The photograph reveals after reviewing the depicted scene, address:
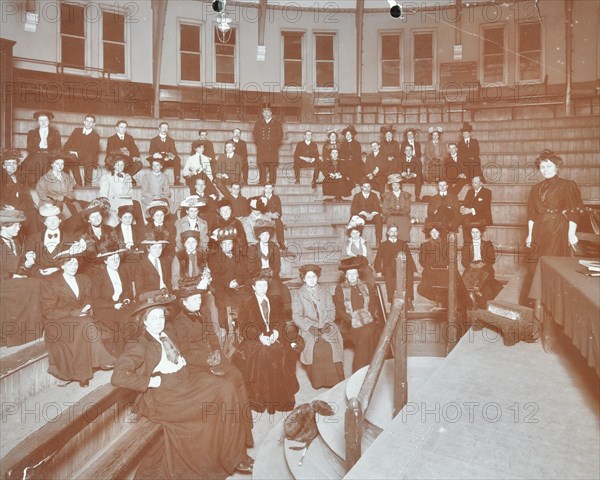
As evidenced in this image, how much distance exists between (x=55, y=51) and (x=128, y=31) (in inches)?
71.1

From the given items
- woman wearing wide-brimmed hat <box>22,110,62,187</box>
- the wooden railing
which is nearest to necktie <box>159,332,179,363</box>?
the wooden railing

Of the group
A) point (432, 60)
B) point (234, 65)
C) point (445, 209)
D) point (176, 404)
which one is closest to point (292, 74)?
point (234, 65)

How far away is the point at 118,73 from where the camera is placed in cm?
1184

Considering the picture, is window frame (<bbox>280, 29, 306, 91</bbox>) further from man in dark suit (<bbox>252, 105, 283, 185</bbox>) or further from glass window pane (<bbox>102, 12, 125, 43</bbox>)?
glass window pane (<bbox>102, 12, 125, 43</bbox>)

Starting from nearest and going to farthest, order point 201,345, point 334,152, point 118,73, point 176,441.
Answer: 1. point 176,441
2. point 201,345
3. point 334,152
4. point 118,73

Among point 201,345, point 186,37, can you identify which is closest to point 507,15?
point 186,37

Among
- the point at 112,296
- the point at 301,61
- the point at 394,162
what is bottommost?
the point at 112,296

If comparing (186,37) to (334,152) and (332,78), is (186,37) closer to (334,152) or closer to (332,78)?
(332,78)

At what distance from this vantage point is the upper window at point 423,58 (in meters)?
13.2

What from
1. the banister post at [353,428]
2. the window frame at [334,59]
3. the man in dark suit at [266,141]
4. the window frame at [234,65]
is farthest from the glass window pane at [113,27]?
the banister post at [353,428]

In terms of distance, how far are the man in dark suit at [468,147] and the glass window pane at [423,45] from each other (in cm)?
475

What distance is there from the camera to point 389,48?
13.5m

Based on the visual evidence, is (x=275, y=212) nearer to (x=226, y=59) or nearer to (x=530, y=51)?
(x=226, y=59)

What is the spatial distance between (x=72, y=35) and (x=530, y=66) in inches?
425
